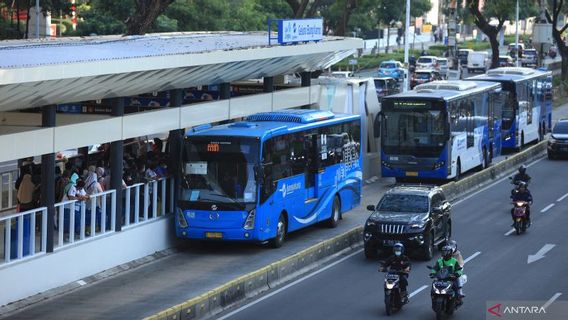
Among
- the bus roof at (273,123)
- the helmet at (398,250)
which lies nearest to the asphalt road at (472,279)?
the helmet at (398,250)

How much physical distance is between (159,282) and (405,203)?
6.72 m

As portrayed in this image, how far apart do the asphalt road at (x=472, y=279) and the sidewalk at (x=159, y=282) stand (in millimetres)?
1664

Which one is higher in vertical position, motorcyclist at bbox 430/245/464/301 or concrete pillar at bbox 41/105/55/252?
concrete pillar at bbox 41/105/55/252

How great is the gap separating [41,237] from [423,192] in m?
9.57

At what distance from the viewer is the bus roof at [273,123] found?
29072mm

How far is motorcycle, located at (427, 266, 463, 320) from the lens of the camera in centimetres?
2162

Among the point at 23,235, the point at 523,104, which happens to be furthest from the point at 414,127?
the point at 23,235

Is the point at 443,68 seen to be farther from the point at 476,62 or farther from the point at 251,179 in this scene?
the point at 251,179

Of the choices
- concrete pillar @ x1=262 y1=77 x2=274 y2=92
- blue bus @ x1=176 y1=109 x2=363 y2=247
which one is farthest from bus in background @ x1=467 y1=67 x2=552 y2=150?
blue bus @ x1=176 y1=109 x2=363 y2=247

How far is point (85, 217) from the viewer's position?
2644 cm

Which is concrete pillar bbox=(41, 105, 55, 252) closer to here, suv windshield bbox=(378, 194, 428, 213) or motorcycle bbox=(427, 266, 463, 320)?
motorcycle bbox=(427, 266, 463, 320)

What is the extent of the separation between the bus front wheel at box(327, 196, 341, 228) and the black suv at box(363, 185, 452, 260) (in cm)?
384

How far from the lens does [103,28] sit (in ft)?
252

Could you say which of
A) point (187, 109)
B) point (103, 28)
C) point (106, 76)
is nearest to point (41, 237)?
point (106, 76)
